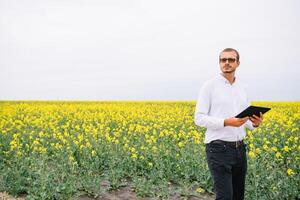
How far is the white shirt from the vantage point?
425 cm

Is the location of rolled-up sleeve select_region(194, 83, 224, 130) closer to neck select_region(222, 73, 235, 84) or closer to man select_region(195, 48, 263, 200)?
man select_region(195, 48, 263, 200)

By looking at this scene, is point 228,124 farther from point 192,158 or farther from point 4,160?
point 4,160

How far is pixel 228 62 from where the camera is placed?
14.0ft

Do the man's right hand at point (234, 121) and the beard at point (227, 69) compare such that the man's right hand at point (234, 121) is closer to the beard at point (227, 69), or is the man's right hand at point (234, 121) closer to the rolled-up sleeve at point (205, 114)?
the rolled-up sleeve at point (205, 114)

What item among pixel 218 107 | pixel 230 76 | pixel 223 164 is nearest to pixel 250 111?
pixel 218 107

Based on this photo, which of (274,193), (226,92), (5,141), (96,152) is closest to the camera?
(226,92)

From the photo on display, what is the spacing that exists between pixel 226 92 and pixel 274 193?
10.9 feet

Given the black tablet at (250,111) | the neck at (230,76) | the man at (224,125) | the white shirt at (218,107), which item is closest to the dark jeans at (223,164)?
the man at (224,125)

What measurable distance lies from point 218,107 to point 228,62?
484 millimetres

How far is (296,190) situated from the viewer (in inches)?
285

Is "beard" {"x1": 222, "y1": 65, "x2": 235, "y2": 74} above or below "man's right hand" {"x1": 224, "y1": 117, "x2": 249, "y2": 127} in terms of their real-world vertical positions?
above

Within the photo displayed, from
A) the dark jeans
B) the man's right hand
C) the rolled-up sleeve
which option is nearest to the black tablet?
the man's right hand

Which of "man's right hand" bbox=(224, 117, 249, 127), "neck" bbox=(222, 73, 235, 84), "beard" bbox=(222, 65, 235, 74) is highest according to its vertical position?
"beard" bbox=(222, 65, 235, 74)

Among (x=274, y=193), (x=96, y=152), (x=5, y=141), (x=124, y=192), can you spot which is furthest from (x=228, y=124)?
(x=5, y=141)
